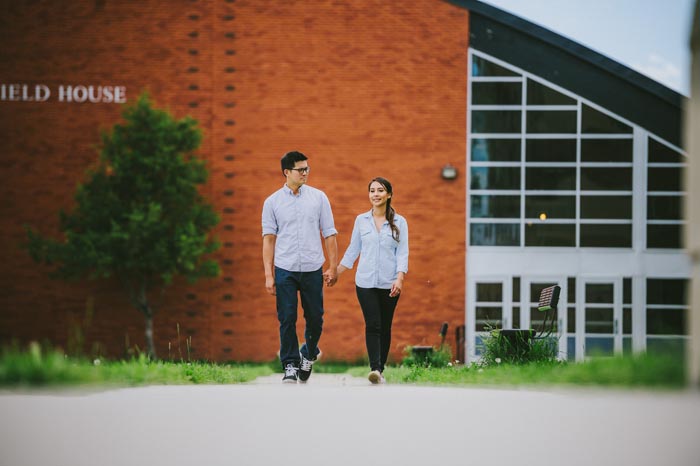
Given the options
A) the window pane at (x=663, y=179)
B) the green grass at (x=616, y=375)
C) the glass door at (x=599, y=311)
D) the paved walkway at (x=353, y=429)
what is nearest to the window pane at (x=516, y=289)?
the glass door at (x=599, y=311)

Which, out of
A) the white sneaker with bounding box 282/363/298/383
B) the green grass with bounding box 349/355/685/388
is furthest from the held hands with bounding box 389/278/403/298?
the green grass with bounding box 349/355/685/388

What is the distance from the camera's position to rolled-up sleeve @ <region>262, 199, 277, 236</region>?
7.75 m

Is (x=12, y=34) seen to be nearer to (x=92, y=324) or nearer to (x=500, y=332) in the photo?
(x=92, y=324)

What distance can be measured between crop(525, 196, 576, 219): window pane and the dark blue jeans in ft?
47.6

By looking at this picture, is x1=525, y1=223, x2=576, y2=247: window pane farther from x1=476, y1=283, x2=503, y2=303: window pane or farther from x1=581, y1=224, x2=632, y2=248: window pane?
x1=476, y1=283, x2=503, y2=303: window pane

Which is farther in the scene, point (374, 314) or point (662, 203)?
point (662, 203)

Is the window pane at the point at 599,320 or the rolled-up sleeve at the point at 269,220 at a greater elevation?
the rolled-up sleeve at the point at 269,220

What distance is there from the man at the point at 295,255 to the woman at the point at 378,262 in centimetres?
33

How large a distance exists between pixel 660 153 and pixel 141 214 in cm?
1212

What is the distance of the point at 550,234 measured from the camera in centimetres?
2159

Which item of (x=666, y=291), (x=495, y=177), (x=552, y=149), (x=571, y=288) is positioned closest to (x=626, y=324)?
(x=666, y=291)

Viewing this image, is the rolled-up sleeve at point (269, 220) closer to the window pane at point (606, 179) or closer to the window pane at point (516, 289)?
the window pane at point (516, 289)

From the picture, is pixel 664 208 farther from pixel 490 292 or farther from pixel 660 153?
pixel 490 292

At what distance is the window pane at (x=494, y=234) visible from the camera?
21.5m
